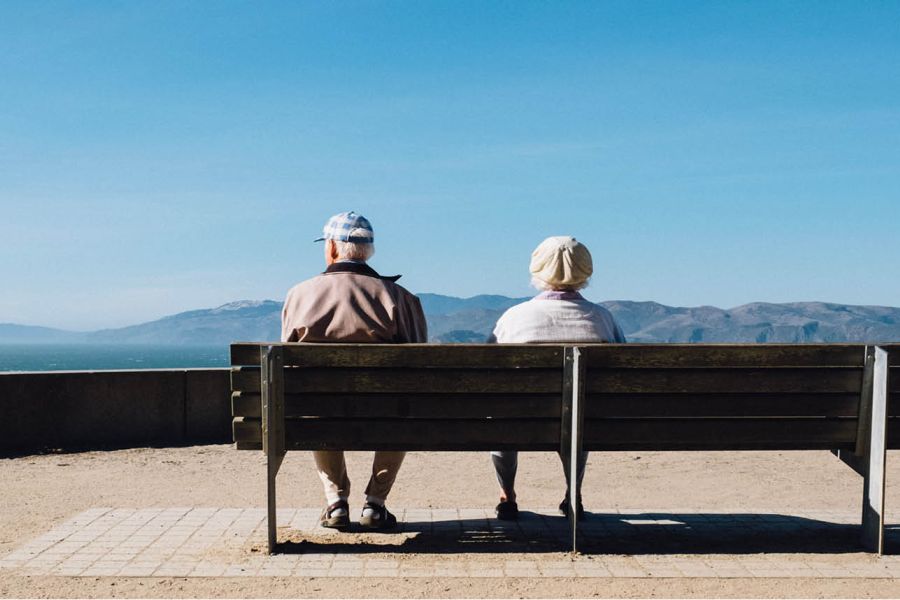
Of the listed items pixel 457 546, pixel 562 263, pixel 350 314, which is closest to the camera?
pixel 457 546

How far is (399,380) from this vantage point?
15.7ft

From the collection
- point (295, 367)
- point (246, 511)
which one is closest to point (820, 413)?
point (295, 367)

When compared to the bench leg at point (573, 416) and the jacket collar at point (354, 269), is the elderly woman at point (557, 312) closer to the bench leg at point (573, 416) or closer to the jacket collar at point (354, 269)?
the bench leg at point (573, 416)

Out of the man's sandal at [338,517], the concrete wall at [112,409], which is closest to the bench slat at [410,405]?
the man's sandal at [338,517]

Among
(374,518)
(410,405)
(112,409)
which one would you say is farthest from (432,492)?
(112,409)

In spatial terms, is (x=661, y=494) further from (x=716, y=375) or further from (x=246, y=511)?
(x=246, y=511)

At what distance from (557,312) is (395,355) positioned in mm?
1125

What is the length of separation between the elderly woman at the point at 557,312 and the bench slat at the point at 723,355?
1.99ft

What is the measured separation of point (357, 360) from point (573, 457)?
1.15m

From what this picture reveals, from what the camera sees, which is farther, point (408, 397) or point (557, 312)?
point (557, 312)

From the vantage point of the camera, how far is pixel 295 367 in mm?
4754

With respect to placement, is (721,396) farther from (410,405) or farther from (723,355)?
(410,405)

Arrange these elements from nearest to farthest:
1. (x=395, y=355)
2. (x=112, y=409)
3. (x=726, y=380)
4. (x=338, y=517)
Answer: (x=395, y=355) → (x=726, y=380) → (x=338, y=517) → (x=112, y=409)

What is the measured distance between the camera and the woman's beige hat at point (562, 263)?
5.51 metres
